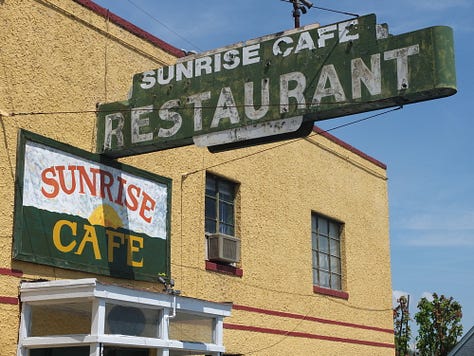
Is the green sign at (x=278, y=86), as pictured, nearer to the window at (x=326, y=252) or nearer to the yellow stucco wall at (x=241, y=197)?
the yellow stucco wall at (x=241, y=197)

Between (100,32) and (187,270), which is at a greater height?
(100,32)

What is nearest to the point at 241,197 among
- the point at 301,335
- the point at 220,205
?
the point at 220,205

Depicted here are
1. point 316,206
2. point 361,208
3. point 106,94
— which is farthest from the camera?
point 361,208

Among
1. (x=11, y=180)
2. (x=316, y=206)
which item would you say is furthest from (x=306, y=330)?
(x=11, y=180)

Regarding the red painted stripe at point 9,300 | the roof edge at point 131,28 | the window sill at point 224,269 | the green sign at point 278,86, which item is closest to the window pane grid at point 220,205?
the window sill at point 224,269

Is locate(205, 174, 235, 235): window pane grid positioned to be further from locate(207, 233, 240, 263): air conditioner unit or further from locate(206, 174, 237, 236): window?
locate(207, 233, 240, 263): air conditioner unit

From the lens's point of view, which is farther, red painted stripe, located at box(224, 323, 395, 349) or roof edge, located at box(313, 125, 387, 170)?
roof edge, located at box(313, 125, 387, 170)

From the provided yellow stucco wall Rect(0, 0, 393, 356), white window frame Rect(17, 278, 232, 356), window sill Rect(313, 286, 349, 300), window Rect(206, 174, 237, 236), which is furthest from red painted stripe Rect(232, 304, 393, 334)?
white window frame Rect(17, 278, 232, 356)

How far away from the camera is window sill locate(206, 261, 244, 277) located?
51.4 feet

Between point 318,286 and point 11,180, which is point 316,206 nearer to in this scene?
point 318,286

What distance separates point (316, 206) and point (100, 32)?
8516mm

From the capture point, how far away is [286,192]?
18.9 m

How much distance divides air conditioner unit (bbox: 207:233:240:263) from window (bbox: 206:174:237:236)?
0.40 meters

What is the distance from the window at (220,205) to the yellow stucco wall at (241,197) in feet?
0.67
